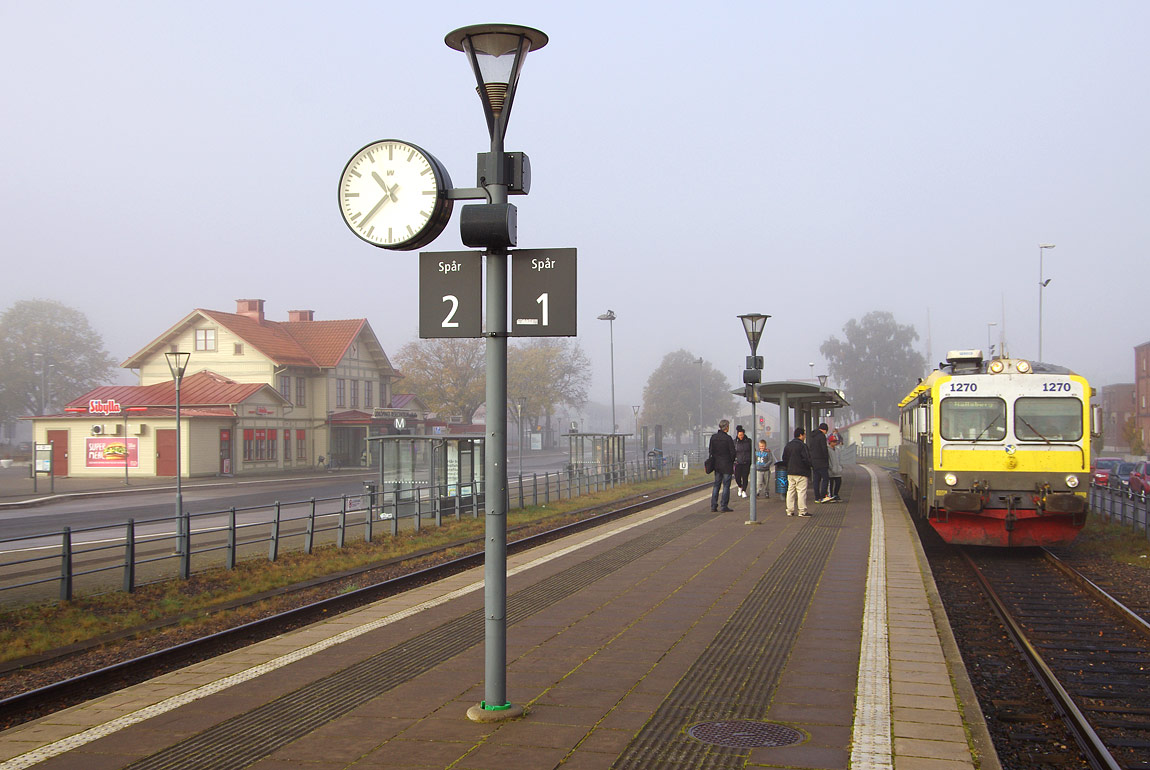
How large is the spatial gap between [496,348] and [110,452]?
46.9m

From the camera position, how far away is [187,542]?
13375 millimetres

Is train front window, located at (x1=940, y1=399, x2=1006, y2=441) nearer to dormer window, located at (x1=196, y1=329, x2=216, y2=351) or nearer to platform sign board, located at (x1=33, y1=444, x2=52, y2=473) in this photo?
platform sign board, located at (x1=33, y1=444, x2=52, y2=473)

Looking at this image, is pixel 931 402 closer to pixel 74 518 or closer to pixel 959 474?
pixel 959 474

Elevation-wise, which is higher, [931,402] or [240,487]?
[931,402]

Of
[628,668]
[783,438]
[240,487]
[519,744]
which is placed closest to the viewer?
[519,744]

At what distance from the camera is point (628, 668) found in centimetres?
700

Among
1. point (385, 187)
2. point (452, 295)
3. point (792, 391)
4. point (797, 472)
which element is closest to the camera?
point (385, 187)

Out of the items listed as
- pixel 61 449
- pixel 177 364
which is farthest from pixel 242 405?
pixel 177 364

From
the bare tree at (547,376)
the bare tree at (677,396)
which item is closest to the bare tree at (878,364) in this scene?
the bare tree at (677,396)

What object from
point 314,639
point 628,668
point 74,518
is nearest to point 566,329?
point 628,668

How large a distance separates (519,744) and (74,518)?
25206 mm

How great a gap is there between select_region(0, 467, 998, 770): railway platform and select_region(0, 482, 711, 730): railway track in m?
0.88

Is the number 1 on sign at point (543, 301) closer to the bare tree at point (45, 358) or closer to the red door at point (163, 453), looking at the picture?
the red door at point (163, 453)

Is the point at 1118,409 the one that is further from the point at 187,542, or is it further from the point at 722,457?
the point at 187,542
